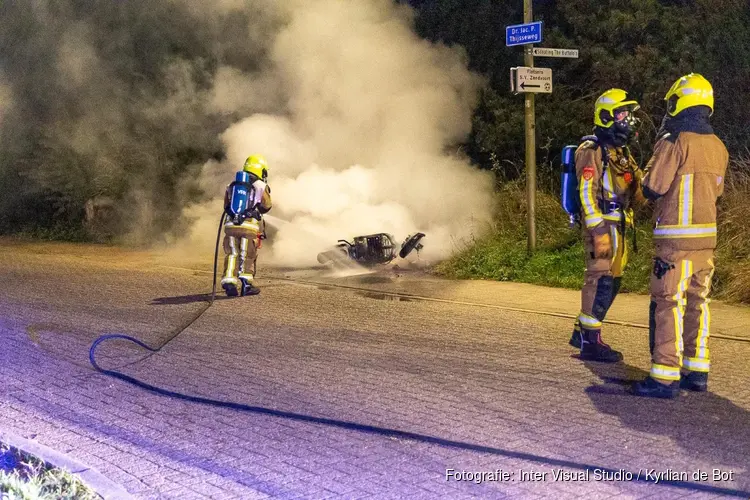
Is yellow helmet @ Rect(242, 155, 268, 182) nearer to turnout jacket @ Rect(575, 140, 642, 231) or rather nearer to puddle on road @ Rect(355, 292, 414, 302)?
puddle on road @ Rect(355, 292, 414, 302)

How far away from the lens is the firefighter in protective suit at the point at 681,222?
594cm

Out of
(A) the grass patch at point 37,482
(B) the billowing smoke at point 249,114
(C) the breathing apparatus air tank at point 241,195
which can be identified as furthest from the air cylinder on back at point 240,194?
(A) the grass patch at point 37,482

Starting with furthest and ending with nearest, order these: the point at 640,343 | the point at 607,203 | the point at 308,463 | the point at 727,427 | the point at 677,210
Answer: the point at 640,343 → the point at 607,203 → the point at 677,210 → the point at 727,427 → the point at 308,463

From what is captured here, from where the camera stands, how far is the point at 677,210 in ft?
19.6

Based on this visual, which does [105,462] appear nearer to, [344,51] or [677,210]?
[677,210]

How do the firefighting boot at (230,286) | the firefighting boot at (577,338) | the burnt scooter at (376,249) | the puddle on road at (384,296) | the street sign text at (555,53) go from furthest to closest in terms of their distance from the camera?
the burnt scooter at (376,249) < the street sign text at (555,53) < the firefighting boot at (230,286) < the puddle on road at (384,296) < the firefighting boot at (577,338)

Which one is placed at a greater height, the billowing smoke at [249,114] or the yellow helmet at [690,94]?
the billowing smoke at [249,114]

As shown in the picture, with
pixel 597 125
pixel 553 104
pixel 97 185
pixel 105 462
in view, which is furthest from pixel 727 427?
pixel 97 185

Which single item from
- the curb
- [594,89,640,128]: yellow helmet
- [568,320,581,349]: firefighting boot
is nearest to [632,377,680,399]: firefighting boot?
[568,320,581,349]: firefighting boot

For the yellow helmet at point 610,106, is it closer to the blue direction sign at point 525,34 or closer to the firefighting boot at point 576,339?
the firefighting boot at point 576,339

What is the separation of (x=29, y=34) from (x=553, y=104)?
11.2 metres

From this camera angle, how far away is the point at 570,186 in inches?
283

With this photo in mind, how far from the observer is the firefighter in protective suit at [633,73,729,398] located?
19.5 ft

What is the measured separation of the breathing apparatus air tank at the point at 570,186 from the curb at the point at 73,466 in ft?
13.4
